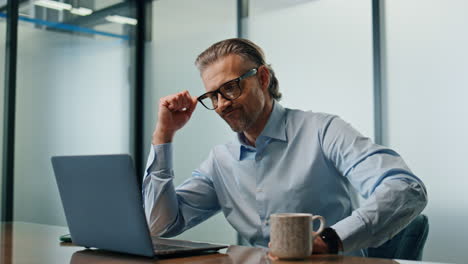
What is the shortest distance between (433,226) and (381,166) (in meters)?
2.07

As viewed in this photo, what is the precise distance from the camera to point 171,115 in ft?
6.20

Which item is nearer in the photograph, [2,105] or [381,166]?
[381,166]

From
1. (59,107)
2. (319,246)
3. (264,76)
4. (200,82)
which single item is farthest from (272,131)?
(59,107)

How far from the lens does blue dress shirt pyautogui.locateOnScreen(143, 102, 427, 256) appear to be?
67.2 inches

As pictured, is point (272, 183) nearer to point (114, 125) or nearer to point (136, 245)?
point (136, 245)

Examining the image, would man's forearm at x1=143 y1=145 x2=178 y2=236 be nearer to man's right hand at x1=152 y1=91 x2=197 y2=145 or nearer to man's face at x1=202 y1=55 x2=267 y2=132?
man's right hand at x1=152 y1=91 x2=197 y2=145

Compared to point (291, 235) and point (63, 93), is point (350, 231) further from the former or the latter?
point (63, 93)

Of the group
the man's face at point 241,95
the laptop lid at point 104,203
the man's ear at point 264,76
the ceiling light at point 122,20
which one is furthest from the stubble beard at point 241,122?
the ceiling light at point 122,20

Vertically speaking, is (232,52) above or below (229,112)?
above

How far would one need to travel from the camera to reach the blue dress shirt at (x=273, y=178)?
171 centimetres

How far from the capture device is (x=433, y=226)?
3.34 metres

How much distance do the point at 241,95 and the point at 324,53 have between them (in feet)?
6.85

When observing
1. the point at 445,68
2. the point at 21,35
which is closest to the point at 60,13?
the point at 21,35

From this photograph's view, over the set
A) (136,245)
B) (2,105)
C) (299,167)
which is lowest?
(136,245)
